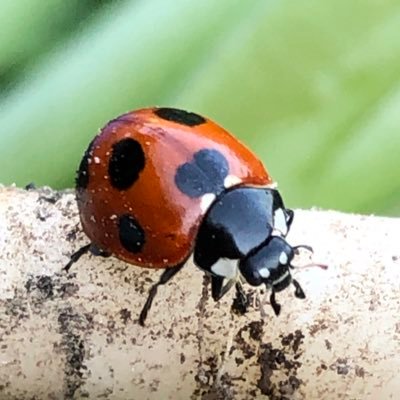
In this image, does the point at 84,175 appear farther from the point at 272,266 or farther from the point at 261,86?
the point at 261,86

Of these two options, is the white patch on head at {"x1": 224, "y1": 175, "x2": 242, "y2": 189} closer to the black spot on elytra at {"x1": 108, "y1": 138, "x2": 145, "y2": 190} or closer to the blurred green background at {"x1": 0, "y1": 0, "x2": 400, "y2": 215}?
the black spot on elytra at {"x1": 108, "y1": 138, "x2": 145, "y2": 190}

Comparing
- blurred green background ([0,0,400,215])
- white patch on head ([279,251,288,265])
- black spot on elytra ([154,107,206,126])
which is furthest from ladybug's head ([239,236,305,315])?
blurred green background ([0,0,400,215])

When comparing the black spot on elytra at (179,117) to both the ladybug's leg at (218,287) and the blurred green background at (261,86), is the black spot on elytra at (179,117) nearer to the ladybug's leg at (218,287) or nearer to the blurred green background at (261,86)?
the ladybug's leg at (218,287)

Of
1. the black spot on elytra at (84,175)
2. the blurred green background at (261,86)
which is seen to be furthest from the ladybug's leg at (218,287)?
the blurred green background at (261,86)

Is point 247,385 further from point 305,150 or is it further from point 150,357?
point 305,150

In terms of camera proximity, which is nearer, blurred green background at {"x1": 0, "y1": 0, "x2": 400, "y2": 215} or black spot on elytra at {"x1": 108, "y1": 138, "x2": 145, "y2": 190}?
black spot on elytra at {"x1": 108, "y1": 138, "x2": 145, "y2": 190}

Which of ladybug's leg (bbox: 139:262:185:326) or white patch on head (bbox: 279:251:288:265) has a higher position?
white patch on head (bbox: 279:251:288:265)

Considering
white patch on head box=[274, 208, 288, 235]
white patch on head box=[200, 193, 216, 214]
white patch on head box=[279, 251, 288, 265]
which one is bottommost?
white patch on head box=[279, 251, 288, 265]

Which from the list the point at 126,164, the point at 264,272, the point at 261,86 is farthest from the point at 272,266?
the point at 261,86
